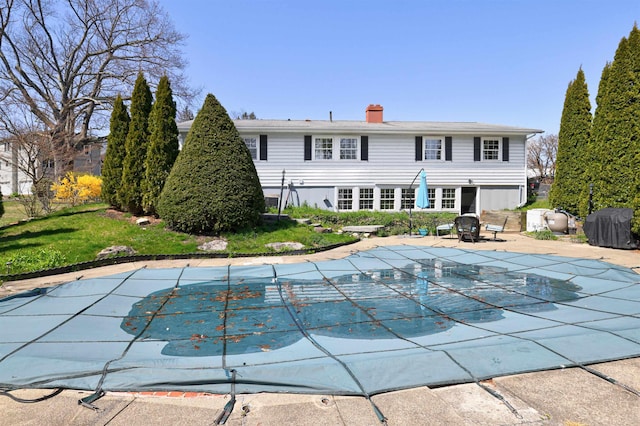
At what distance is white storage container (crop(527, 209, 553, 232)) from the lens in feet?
45.8

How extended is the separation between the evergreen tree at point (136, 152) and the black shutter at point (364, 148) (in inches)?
361

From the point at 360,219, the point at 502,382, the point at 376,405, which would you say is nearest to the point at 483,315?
the point at 502,382

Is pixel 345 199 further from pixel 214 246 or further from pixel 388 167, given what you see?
pixel 214 246

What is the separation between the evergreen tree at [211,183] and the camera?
34.8ft

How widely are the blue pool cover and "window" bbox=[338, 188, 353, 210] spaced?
10206 mm

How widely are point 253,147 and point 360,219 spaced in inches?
238

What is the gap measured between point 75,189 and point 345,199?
11823 millimetres

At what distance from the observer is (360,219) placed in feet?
50.8

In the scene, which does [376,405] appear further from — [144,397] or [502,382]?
[144,397]

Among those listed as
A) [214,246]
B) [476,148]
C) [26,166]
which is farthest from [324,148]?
[26,166]

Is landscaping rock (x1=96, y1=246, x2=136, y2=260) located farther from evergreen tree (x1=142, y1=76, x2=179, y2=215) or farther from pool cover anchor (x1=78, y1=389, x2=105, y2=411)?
pool cover anchor (x1=78, y1=389, x2=105, y2=411)

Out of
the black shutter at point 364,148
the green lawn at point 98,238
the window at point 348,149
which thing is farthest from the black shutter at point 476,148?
the green lawn at point 98,238

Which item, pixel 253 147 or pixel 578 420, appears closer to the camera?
pixel 578 420

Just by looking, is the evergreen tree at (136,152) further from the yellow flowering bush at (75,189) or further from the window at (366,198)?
the window at (366,198)
